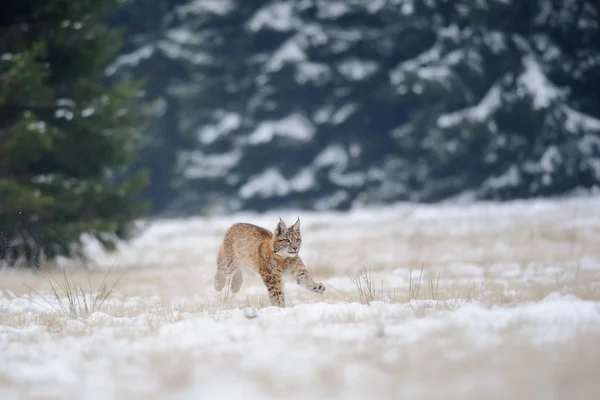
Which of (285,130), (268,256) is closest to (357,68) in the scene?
(285,130)

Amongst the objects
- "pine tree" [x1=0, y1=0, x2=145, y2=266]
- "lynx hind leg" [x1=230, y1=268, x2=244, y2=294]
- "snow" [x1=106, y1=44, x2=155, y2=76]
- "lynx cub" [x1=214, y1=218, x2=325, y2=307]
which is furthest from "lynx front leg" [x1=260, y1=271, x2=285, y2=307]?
"snow" [x1=106, y1=44, x2=155, y2=76]

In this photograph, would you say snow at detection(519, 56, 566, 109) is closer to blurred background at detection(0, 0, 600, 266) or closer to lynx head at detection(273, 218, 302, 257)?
blurred background at detection(0, 0, 600, 266)

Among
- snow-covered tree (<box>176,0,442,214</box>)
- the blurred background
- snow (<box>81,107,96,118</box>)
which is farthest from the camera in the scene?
snow-covered tree (<box>176,0,442,214</box>)

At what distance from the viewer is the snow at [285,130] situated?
29328mm

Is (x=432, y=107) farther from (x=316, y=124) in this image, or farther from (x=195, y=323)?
(x=195, y=323)

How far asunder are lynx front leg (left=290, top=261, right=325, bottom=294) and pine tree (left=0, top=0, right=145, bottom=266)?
595cm

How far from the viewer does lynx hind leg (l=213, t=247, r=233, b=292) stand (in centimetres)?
738

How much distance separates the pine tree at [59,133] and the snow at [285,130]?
15.8 metres

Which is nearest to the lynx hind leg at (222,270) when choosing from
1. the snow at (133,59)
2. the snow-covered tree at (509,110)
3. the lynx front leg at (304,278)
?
the lynx front leg at (304,278)

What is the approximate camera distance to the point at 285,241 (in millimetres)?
6246

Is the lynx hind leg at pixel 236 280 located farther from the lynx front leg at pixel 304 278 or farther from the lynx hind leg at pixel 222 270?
the lynx front leg at pixel 304 278

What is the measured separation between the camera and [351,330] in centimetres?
455

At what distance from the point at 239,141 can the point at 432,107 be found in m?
7.90

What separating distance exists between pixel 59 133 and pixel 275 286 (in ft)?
21.7
